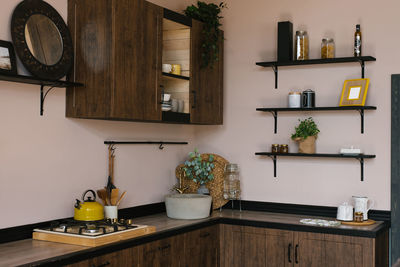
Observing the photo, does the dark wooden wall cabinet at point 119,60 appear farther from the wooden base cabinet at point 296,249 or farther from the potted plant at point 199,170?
the wooden base cabinet at point 296,249

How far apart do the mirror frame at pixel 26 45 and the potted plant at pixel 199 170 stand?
1.46 metres

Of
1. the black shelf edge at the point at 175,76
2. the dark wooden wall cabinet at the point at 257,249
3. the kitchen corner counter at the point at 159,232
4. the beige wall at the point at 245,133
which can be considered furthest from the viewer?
the black shelf edge at the point at 175,76

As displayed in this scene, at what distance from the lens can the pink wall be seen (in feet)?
13.3

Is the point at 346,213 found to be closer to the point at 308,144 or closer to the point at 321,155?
the point at 321,155

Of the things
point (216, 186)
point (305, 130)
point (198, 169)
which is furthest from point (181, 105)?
point (305, 130)

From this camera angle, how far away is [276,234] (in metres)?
3.92

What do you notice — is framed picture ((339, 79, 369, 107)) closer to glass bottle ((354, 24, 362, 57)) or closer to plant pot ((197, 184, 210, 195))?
glass bottle ((354, 24, 362, 57))

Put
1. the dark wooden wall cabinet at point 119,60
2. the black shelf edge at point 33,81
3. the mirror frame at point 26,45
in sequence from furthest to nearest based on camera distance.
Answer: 1. the dark wooden wall cabinet at point 119,60
2. the mirror frame at point 26,45
3. the black shelf edge at point 33,81

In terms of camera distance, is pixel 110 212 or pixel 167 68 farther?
pixel 167 68

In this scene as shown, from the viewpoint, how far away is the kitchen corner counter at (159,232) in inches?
106

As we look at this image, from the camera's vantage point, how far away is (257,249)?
13.1 feet

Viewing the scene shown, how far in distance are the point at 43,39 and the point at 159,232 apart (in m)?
1.41

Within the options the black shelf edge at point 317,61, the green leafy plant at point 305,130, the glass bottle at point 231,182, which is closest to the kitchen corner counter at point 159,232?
the glass bottle at point 231,182

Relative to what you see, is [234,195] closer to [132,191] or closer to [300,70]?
[132,191]
